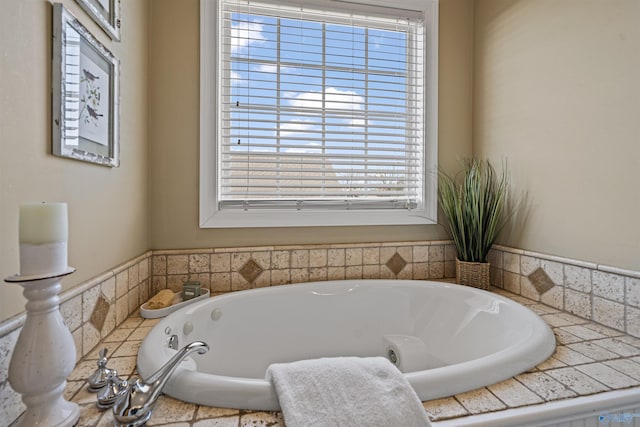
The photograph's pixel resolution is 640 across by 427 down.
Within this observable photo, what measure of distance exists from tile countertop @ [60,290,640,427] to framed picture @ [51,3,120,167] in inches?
25.0

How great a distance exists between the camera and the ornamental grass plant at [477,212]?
1.84m

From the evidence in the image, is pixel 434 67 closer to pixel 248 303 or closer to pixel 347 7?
pixel 347 7

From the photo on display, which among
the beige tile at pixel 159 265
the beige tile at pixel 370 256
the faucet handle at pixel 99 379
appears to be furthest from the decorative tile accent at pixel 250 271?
the faucet handle at pixel 99 379

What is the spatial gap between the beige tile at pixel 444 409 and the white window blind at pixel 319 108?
125cm

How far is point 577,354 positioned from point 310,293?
3.60ft

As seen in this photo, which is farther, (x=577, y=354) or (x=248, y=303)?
(x=248, y=303)

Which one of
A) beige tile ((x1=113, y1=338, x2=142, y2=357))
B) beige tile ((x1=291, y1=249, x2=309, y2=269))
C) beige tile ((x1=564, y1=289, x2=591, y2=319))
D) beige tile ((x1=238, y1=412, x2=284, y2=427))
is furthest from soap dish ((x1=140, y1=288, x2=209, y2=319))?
beige tile ((x1=564, y1=289, x2=591, y2=319))

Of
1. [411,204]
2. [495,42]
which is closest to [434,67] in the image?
[495,42]

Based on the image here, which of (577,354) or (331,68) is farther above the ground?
(331,68)

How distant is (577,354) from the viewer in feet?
3.54

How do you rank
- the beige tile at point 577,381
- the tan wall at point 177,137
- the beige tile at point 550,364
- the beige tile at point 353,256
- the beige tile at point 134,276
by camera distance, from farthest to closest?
the beige tile at point 353,256 → the tan wall at point 177,137 → the beige tile at point 134,276 → the beige tile at point 550,364 → the beige tile at point 577,381

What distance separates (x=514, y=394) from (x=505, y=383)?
0.18ft

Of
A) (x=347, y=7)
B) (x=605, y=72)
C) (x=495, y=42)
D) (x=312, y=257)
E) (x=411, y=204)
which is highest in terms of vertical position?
(x=347, y=7)

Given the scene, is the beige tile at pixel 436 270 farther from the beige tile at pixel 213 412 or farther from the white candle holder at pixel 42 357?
the white candle holder at pixel 42 357
